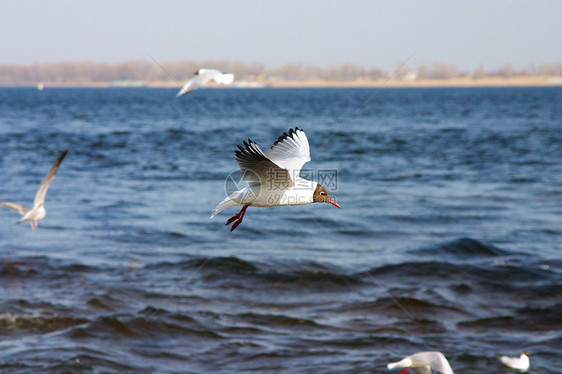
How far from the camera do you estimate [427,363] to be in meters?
7.08

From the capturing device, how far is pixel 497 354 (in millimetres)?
8711

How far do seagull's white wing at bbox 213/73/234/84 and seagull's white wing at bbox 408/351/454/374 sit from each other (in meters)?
5.56

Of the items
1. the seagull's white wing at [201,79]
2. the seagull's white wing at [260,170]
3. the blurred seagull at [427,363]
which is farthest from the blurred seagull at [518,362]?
the seagull's white wing at [201,79]

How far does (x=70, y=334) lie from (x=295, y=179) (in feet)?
18.5

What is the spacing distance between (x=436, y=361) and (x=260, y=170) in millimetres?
3694

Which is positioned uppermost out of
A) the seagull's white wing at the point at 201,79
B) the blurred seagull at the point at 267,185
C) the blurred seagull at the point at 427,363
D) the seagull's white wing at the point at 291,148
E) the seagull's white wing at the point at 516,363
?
the seagull's white wing at the point at 201,79

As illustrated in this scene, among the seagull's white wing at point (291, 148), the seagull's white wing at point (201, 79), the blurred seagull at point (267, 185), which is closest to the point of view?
the blurred seagull at point (267, 185)

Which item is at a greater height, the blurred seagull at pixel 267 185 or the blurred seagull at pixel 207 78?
the blurred seagull at pixel 207 78

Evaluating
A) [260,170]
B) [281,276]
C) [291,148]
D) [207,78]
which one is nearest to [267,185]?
[260,170]

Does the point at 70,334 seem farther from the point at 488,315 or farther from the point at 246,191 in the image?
the point at 488,315

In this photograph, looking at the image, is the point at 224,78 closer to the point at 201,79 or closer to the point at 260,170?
the point at 201,79

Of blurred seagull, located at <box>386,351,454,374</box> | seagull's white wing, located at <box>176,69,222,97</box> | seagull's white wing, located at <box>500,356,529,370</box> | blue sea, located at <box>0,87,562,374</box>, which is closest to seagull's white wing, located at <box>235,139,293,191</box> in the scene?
blurred seagull, located at <box>386,351,454,374</box>

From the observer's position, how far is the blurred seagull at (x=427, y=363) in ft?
22.4

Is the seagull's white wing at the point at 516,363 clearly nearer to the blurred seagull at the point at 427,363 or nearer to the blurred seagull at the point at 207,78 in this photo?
the blurred seagull at the point at 427,363
